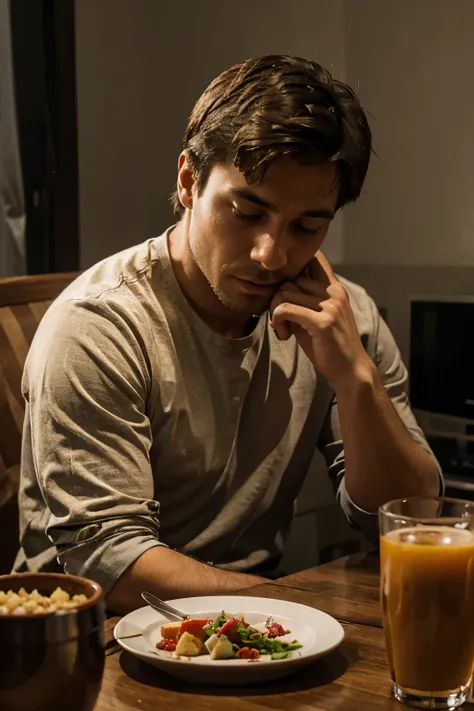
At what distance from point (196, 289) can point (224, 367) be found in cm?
14

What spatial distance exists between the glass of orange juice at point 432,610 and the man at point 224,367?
1.74ft

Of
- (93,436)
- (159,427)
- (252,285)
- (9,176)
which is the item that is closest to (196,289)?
(252,285)

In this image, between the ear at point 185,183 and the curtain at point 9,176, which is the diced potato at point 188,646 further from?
the curtain at point 9,176

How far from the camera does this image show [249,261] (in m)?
1.69

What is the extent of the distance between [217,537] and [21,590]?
895 mm

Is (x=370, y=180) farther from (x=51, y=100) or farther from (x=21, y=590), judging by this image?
(x=21, y=590)

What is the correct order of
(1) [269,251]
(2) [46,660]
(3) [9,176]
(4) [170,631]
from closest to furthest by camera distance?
1. (2) [46,660]
2. (4) [170,631]
3. (1) [269,251]
4. (3) [9,176]

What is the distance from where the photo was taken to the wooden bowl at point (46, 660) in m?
0.82

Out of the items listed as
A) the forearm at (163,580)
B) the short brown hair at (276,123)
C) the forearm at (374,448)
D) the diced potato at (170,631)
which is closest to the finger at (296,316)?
the forearm at (374,448)

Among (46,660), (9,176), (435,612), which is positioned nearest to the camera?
(46,660)

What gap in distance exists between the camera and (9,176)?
275 cm

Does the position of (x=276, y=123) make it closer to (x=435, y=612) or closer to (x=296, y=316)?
(x=296, y=316)

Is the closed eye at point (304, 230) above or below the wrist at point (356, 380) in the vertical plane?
above

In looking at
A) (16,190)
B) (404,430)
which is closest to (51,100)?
(16,190)
